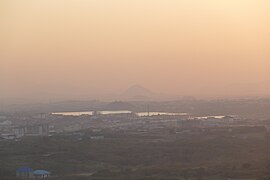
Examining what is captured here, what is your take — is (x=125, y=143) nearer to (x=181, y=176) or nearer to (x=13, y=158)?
(x=13, y=158)

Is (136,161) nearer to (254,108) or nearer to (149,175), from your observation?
(149,175)

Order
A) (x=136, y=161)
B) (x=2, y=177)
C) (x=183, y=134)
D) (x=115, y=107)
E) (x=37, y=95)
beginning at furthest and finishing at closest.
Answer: (x=37, y=95)
(x=115, y=107)
(x=183, y=134)
(x=136, y=161)
(x=2, y=177)

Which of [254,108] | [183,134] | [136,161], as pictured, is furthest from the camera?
[254,108]

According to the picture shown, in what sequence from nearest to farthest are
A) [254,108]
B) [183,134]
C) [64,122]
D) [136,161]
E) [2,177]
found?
1. [2,177]
2. [136,161]
3. [183,134]
4. [64,122]
5. [254,108]

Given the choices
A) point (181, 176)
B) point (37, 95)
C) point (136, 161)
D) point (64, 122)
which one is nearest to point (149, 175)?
point (181, 176)

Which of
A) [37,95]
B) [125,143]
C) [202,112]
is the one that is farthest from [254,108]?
[37,95]

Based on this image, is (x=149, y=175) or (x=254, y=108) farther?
(x=254, y=108)

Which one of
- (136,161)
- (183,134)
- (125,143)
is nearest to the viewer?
(136,161)

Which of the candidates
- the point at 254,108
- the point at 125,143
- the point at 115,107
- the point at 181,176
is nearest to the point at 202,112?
the point at 254,108

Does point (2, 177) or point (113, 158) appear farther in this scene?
point (113, 158)
